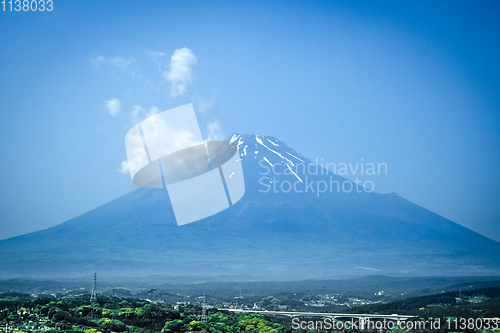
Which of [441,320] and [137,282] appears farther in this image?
[137,282]

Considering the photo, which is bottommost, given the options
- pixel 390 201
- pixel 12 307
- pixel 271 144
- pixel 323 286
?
pixel 323 286

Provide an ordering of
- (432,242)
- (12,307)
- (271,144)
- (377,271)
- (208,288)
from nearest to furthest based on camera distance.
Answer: (12,307), (208,288), (377,271), (432,242), (271,144)

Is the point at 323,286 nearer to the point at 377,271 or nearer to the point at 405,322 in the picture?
the point at 377,271

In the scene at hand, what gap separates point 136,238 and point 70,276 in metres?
13.3

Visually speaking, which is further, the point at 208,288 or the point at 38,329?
the point at 208,288

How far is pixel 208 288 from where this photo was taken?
5862 cm

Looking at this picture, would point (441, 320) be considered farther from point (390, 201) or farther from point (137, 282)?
point (390, 201)

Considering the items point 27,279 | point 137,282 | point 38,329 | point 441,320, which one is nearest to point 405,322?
point 441,320

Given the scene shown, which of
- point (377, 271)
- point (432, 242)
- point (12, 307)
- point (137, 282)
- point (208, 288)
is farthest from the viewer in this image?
point (432, 242)

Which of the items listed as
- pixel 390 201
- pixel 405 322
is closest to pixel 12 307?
pixel 405 322

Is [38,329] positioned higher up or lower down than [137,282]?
higher up

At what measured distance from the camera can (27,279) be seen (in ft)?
200

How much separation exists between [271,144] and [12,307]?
7950cm

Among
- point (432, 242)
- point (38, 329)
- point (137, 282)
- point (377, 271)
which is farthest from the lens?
point (432, 242)
